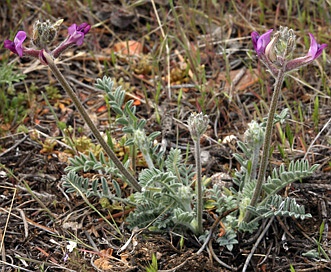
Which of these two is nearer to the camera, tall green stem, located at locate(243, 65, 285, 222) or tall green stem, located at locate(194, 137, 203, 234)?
tall green stem, located at locate(243, 65, 285, 222)

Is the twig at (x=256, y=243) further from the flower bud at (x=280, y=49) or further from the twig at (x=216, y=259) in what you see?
the flower bud at (x=280, y=49)

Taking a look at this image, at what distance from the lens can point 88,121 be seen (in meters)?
2.45

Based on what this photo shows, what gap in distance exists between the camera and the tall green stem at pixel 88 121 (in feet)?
7.45

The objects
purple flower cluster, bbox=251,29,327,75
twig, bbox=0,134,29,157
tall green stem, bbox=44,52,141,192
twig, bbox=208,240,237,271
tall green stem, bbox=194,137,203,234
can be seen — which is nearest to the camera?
purple flower cluster, bbox=251,29,327,75

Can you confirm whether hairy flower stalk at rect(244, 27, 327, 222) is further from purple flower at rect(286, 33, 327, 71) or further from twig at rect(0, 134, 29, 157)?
twig at rect(0, 134, 29, 157)

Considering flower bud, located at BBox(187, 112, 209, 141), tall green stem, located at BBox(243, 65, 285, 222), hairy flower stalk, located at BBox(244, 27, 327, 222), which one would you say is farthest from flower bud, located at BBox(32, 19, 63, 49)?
tall green stem, located at BBox(243, 65, 285, 222)

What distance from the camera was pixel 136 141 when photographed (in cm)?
278

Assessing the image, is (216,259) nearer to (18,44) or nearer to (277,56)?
(277,56)

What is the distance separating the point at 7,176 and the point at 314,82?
6.58 feet

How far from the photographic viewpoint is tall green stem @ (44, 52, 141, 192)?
2.27 meters

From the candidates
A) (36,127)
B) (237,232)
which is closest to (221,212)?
(237,232)

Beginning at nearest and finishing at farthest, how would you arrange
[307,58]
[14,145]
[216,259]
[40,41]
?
[307,58] → [40,41] → [216,259] → [14,145]

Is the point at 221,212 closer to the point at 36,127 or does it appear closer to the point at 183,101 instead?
the point at 183,101

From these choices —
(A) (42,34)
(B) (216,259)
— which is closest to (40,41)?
(A) (42,34)
